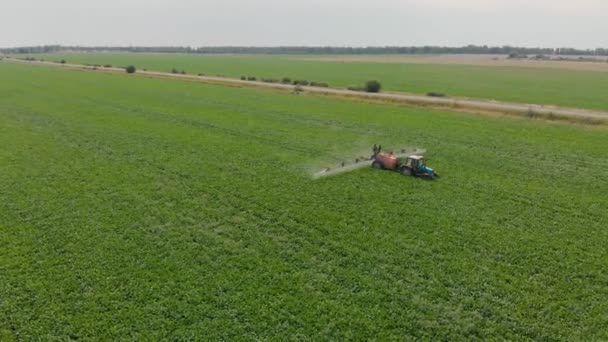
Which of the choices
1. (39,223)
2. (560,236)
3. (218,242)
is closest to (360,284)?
(218,242)

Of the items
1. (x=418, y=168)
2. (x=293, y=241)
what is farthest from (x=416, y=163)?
(x=293, y=241)

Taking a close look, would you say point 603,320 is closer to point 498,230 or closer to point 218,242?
point 498,230

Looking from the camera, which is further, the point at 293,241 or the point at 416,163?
the point at 416,163

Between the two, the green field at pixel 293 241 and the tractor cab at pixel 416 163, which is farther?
the tractor cab at pixel 416 163

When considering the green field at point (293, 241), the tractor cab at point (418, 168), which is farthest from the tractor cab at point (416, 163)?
the green field at point (293, 241)

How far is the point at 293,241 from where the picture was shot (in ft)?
44.7

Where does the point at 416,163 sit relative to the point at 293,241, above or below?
above

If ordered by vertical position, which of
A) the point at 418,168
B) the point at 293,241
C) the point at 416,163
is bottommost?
the point at 293,241

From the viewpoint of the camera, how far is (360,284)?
11.3m

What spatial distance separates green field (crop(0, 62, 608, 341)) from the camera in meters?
9.94

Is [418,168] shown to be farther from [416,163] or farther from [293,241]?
[293,241]

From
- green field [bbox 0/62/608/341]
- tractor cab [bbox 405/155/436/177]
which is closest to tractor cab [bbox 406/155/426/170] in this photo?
tractor cab [bbox 405/155/436/177]

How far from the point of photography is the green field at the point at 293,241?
9.94 metres

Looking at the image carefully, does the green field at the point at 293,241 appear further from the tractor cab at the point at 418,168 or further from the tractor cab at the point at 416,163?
the tractor cab at the point at 416,163
